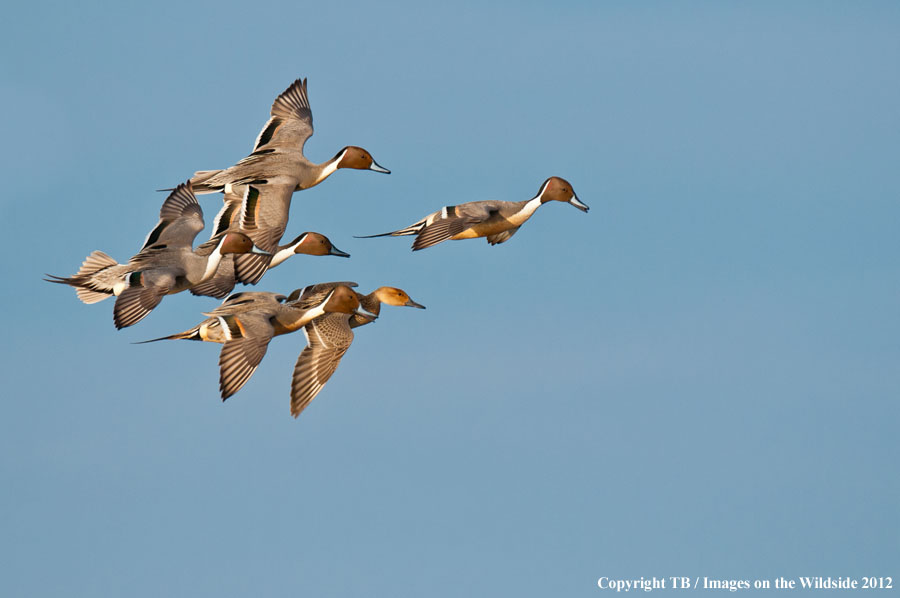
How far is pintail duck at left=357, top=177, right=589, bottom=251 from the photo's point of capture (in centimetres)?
1609

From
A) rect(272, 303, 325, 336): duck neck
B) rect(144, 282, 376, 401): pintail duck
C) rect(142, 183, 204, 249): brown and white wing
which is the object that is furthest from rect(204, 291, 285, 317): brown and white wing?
rect(142, 183, 204, 249): brown and white wing

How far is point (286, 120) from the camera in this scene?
17844 millimetres

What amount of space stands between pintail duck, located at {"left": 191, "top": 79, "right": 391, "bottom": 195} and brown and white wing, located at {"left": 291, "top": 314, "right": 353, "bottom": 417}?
4.91ft

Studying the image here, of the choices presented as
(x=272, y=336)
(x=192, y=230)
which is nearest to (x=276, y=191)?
(x=192, y=230)

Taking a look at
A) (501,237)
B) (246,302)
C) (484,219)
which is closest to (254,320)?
(246,302)

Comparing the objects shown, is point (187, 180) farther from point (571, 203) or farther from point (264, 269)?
point (571, 203)

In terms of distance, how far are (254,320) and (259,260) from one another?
0.88 metres

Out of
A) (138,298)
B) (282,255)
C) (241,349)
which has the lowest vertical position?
(241,349)

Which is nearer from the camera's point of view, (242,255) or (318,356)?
(242,255)

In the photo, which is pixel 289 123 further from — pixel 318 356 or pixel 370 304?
pixel 318 356

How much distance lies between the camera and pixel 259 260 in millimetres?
14766

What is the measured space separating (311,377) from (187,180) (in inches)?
128

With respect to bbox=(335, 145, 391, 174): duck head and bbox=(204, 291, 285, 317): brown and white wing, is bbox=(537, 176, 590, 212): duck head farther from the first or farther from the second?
bbox=(204, 291, 285, 317): brown and white wing

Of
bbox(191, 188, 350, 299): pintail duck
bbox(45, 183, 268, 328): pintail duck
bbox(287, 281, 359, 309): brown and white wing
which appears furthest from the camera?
bbox(287, 281, 359, 309): brown and white wing
